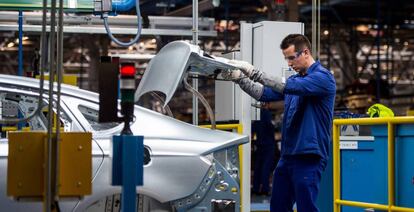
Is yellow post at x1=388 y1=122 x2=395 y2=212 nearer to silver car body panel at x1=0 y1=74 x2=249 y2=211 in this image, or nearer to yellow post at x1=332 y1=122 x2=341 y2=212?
yellow post at x1=332 y1=122 x2=341 y2=212

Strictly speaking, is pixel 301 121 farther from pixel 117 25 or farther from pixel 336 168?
pixel 117 25

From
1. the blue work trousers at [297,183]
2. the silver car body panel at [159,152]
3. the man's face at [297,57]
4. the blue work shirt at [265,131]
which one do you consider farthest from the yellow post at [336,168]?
the blue work shirt at [265,131]

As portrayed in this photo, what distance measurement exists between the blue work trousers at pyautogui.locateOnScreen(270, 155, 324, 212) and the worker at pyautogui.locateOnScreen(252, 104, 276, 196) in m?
9.40

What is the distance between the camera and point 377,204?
25.1 feet

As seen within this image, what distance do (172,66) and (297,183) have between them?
1320 millimetres

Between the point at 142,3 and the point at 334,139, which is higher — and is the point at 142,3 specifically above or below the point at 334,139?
above

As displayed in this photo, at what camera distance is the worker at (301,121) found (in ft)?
20.5

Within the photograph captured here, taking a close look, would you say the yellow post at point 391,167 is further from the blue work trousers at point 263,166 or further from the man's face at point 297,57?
the blue work trousers at point 263,166

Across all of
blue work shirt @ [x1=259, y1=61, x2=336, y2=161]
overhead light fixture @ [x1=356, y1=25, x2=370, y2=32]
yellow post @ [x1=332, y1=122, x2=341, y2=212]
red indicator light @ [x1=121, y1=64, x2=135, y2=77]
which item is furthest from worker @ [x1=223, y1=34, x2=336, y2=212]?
overhead light fixture @ [x1=356, y1=25, x2=370, y2=32]

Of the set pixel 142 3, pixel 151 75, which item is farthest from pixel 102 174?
pixel 142 3

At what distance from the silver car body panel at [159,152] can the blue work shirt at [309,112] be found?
379 millimetres

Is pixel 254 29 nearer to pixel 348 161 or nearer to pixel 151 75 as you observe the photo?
pixel 348 161

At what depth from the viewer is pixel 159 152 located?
6.12 metres

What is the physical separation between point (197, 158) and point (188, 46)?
810 mm
